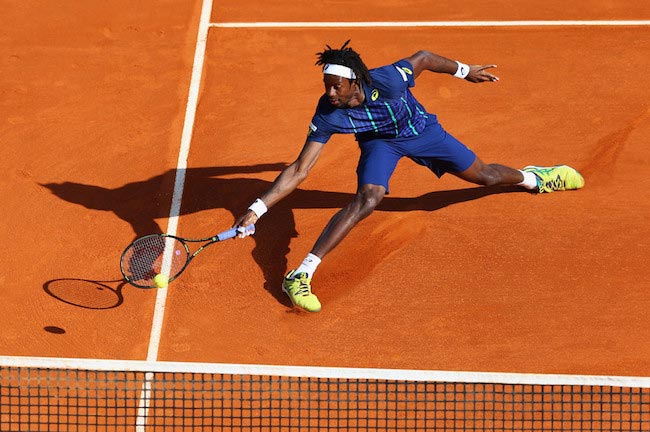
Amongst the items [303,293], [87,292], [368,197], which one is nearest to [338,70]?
[368,197]

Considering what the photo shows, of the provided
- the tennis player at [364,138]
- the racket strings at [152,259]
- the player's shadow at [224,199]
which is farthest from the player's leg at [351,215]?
the racket strings at [152,259]

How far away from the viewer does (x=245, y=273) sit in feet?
34.1

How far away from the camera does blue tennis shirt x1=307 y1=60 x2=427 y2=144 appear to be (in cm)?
973

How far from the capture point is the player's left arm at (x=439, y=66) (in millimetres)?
10211

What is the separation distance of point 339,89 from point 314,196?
1897mm

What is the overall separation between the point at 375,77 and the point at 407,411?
9.24ft

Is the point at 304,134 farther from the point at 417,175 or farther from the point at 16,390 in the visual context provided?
the point at 16,390

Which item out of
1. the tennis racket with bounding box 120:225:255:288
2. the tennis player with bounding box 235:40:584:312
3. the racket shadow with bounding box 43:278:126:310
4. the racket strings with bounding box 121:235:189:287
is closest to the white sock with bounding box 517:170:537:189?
the tennis player with bounding box 235:40:584:312

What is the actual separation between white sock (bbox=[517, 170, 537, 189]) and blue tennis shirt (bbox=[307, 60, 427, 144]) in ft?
4.60

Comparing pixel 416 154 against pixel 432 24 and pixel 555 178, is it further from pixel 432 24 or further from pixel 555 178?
pixel 432 24

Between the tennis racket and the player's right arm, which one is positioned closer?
the player's right arm

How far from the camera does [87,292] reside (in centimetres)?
1022

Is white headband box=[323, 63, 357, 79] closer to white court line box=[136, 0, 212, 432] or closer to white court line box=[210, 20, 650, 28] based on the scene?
white court line box=[136, 0, 212, 432]

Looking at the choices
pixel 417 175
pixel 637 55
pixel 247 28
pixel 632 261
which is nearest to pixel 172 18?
pixel 247 28
